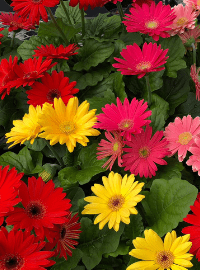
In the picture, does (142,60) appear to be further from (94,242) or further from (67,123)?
(94,242)

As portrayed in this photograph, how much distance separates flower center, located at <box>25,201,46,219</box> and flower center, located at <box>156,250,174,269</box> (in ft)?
0.69

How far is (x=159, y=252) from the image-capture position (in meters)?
0.58

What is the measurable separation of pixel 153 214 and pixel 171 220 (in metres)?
0.06

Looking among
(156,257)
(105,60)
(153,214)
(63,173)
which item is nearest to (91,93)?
(105,60)

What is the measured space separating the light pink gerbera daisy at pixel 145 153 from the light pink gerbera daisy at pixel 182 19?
392mm

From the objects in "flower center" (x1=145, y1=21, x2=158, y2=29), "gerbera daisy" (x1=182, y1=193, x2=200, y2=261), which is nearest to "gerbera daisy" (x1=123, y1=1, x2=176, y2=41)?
"flower center" (x1=145, y1=21, x2=158, y2=29)

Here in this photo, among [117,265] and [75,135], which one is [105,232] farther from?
[75,135]

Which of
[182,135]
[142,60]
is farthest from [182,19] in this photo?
[182,135]

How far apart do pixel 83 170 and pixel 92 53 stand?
0.41 meters

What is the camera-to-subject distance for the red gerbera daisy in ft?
1.78

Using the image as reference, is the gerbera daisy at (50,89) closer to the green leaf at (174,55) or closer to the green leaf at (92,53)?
the green leaf at (92,53)

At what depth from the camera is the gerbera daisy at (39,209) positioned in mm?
588

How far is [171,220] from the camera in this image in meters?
0.73

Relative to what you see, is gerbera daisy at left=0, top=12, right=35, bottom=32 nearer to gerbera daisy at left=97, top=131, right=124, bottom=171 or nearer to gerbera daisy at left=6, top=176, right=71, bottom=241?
gerbera daisy at left=97, top=131, right=124, bottom=171
